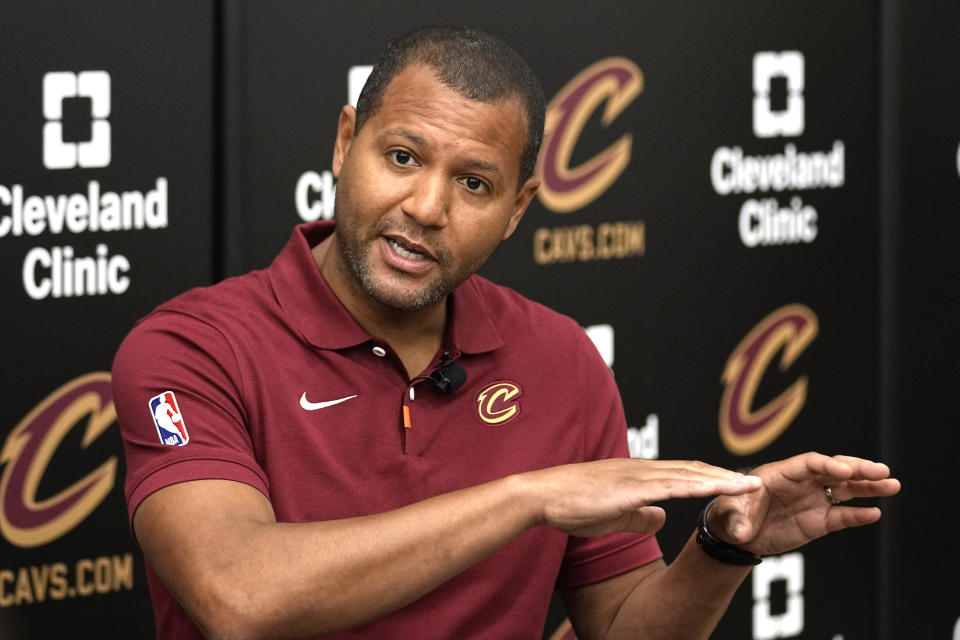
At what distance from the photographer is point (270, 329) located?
1.78m

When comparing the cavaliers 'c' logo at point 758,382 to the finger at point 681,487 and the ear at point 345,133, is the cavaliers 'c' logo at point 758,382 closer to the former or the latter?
the ear at point 345,133

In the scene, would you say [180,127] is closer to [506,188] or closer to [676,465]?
[506,188]

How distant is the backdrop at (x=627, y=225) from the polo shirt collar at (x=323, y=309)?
0.37m

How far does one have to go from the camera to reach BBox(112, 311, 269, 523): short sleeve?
1.59 meters

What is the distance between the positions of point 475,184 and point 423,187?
0.08m

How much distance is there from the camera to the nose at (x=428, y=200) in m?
1.75

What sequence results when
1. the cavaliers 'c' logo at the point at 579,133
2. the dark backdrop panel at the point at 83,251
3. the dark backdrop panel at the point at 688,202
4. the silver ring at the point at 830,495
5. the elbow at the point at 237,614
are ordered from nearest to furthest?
the elbow at the point at 237,614, the silver ring at the point at 830,495, the dark backdrop panel at the point at 83,251, the dark backdrop panel at the point at 688,202, the cavaliers 'c' logo at the point at 579,133

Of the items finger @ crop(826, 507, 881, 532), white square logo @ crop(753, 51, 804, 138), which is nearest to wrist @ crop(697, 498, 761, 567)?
finger @ crop(826, 507, 881, 532)

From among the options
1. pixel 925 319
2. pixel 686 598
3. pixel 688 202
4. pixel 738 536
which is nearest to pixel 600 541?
pixel 686 598

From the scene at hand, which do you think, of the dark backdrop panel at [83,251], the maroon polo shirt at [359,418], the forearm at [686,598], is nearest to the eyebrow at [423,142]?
the maroon polo shirt at [359,418]

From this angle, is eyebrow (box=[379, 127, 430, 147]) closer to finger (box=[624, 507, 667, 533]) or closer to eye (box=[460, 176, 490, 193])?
eye (box=[460, 176, 490, 193])

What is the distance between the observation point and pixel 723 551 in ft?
5.81

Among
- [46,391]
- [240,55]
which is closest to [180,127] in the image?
[240,55]

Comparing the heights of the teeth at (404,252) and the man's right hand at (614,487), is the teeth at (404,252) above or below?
above
